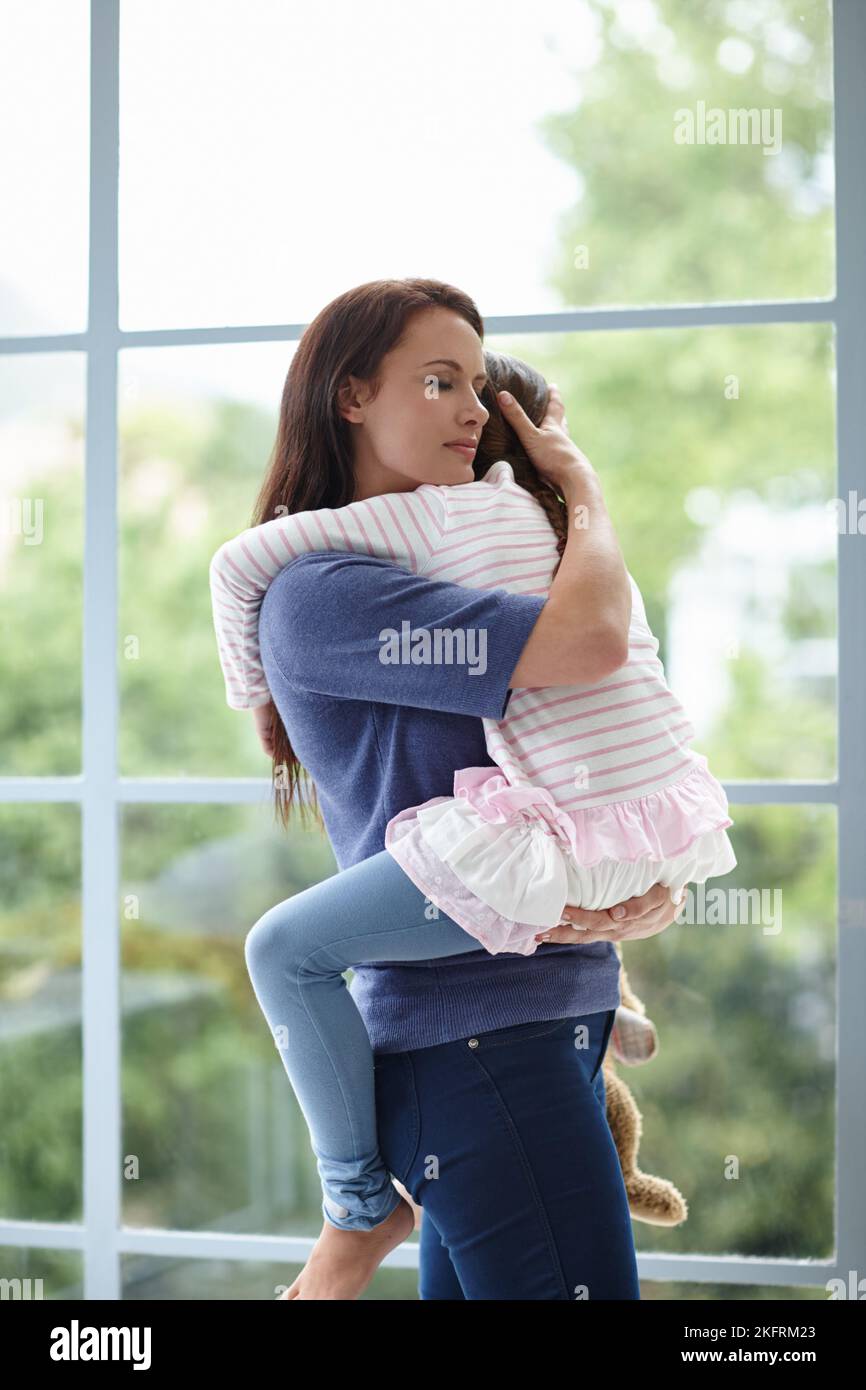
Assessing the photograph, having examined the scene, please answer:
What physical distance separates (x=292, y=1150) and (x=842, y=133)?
71.7 inches

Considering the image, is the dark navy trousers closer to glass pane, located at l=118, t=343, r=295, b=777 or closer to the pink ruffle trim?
the pink ruffle trim

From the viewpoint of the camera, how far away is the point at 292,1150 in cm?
203

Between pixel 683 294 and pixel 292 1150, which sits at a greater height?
pixel 683 294

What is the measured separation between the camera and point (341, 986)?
128 centimetres

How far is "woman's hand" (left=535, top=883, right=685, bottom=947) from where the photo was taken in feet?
4.09

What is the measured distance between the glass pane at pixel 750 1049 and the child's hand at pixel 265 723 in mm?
725

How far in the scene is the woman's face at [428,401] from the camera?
1.36m

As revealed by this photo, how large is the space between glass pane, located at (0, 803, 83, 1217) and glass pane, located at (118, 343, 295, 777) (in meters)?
0.21

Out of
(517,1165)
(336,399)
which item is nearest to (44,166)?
(336,399)

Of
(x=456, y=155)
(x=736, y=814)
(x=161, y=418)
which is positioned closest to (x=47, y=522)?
(x=161, y=418)

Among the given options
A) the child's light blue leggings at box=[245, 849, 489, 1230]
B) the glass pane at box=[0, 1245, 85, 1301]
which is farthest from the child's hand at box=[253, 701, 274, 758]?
the glass pane at box=[0, 1245, 85, 1301]

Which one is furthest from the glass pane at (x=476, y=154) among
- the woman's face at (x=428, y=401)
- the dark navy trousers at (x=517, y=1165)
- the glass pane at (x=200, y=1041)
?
the dark navy trousers at (x=517, y=1165)
